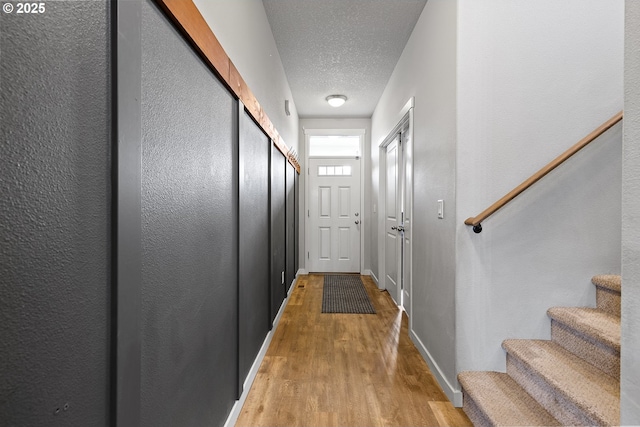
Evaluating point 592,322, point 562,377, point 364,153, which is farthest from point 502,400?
point 364,153

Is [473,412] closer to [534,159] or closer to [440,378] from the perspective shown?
[440,378]

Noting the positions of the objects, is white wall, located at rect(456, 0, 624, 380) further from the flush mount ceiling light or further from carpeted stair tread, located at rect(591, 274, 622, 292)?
the flush mount ceiling light

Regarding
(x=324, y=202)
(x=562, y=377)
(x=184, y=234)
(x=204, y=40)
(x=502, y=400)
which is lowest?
(x=502, y=400)

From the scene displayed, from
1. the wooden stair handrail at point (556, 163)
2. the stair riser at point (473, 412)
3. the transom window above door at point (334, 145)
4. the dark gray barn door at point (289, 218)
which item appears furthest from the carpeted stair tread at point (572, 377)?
the transom window above door at point (334, 145)

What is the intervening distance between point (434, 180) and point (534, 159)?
21.9 inches

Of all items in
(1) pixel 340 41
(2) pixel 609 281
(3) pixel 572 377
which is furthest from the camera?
(1) pixel 340 41

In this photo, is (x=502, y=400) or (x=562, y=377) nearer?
(x=562, y=377)

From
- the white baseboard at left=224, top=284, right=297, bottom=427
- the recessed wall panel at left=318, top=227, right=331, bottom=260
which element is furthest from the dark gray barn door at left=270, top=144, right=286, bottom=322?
the recessed wall panel at left=318, top=227, right=331, bottom=260

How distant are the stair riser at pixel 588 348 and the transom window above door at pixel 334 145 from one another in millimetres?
3880

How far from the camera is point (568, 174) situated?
5.41ft

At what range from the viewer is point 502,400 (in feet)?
4.70

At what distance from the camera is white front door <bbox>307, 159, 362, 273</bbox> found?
5.05m

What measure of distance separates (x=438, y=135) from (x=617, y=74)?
36.5 inches

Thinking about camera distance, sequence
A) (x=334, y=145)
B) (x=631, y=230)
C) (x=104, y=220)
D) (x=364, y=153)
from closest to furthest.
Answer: (x=104, y=220), (x=631, y=230), (x=364, y=153), (x=334, y=145)
